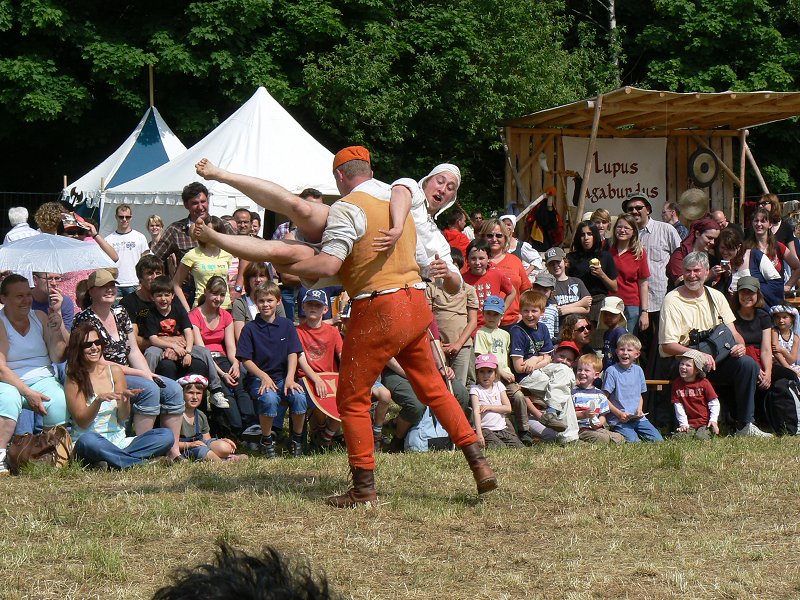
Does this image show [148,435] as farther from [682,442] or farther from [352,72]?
[352,72]

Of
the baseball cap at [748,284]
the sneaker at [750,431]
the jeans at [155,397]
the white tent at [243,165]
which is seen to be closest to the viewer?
the jeans at [155,397]

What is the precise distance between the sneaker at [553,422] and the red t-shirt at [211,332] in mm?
2685

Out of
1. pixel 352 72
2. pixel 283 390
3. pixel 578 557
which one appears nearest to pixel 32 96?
pixel 352 72

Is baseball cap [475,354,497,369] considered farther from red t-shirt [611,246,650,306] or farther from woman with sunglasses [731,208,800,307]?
woman with sunglasses [731,208,800,307]

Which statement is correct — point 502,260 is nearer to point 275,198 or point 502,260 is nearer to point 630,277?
point 630,277

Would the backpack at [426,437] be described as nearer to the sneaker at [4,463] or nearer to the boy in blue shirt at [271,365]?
the boy in blue shirt at [271,365]

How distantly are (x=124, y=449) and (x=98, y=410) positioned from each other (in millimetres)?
333

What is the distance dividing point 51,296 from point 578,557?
487 centimetres

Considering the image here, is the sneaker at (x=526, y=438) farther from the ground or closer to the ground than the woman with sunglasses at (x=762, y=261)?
closer to the ground

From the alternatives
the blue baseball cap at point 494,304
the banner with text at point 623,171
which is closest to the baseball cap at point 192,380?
the blue baseball cap at point 494,304

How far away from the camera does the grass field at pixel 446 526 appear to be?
5000 mm

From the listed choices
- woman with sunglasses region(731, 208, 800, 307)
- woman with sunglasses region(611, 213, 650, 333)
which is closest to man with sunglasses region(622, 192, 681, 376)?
woman with sunglasses region(611, 213, 650, 333)

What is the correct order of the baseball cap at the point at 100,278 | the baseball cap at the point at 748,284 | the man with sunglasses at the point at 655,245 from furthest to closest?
the man with sunglasses at the point at 655,245 → the baseball cap at the point at 748,284 → the baseball cap at the point at 100,278

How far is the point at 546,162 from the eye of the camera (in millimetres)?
17891
